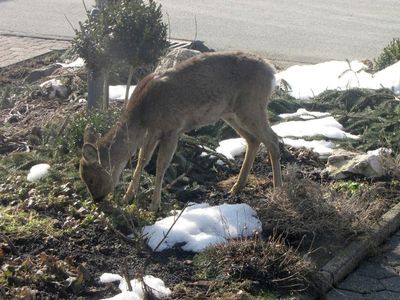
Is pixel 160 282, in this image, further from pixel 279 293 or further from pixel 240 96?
pixel 240 96

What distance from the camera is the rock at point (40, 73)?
1275 centimetres

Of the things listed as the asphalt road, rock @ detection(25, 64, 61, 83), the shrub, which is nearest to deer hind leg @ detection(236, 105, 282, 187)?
the shrub

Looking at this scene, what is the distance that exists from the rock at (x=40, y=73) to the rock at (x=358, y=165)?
5200mm

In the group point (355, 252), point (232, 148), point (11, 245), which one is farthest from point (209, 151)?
point (11, 245)

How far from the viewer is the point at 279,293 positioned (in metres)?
6.52

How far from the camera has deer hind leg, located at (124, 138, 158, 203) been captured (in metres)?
8.33

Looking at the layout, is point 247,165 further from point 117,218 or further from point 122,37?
point 122,37

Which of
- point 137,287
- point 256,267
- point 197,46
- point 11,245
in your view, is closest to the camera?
point 137,287

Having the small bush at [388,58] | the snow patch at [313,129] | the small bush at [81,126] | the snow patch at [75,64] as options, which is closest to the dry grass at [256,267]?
the small bush at [81,126]

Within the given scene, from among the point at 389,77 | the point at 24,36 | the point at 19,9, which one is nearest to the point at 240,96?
the point at 389,77

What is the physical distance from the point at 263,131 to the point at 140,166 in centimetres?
135

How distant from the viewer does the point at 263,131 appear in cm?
884

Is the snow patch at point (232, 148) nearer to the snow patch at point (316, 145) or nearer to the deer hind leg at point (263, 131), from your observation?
the snow patch at point (316, 145)

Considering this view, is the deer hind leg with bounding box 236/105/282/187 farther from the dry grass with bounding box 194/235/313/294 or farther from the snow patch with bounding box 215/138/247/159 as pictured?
the dry grass with bounding box 194/235/313/294
